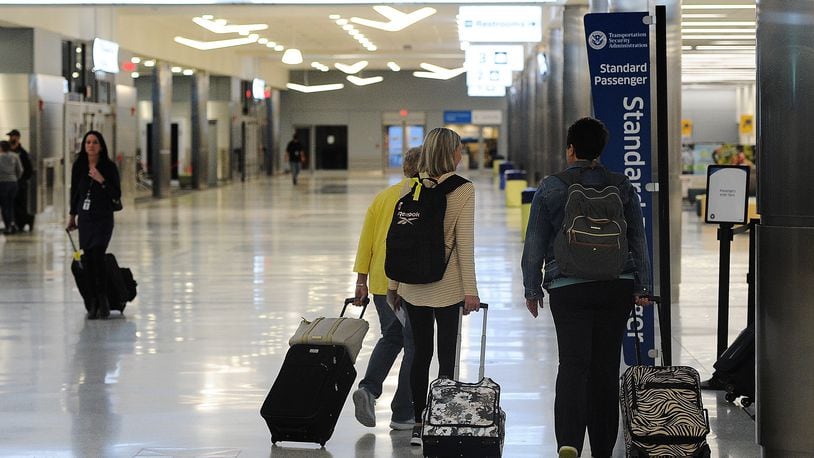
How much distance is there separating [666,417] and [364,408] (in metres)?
1.59

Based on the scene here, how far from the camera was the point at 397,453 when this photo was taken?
5.43 metres

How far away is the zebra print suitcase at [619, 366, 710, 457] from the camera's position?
4.79 m

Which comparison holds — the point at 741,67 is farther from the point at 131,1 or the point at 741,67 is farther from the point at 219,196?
the point at 131,1

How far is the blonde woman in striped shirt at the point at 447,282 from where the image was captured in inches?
209

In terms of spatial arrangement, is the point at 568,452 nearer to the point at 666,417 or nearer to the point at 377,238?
the point at 666,417

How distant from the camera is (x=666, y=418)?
15.8ft

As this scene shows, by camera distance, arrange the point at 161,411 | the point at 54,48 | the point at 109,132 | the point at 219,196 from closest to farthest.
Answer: the point at 161,411
the point at 54,48
the point at 109,132
the point at 219,196

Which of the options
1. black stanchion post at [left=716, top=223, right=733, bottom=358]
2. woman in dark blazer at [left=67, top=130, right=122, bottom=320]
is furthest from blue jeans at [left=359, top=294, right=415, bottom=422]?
woman in dark blazer at [left=67, top=130, right=122, bottom=320]

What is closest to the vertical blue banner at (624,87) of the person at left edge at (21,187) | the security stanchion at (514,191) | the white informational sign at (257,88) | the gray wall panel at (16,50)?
the person at left edge at (21,187)

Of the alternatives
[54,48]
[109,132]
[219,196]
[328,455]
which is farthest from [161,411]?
[219,196]

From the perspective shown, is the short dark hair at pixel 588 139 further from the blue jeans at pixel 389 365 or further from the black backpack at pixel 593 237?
the blue jeans at pixel 389 365

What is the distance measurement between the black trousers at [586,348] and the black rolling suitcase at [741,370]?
1.54m

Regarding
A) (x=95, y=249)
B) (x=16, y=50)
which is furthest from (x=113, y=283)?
(x=16, y=50)

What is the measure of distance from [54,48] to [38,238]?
5486 millimetres
